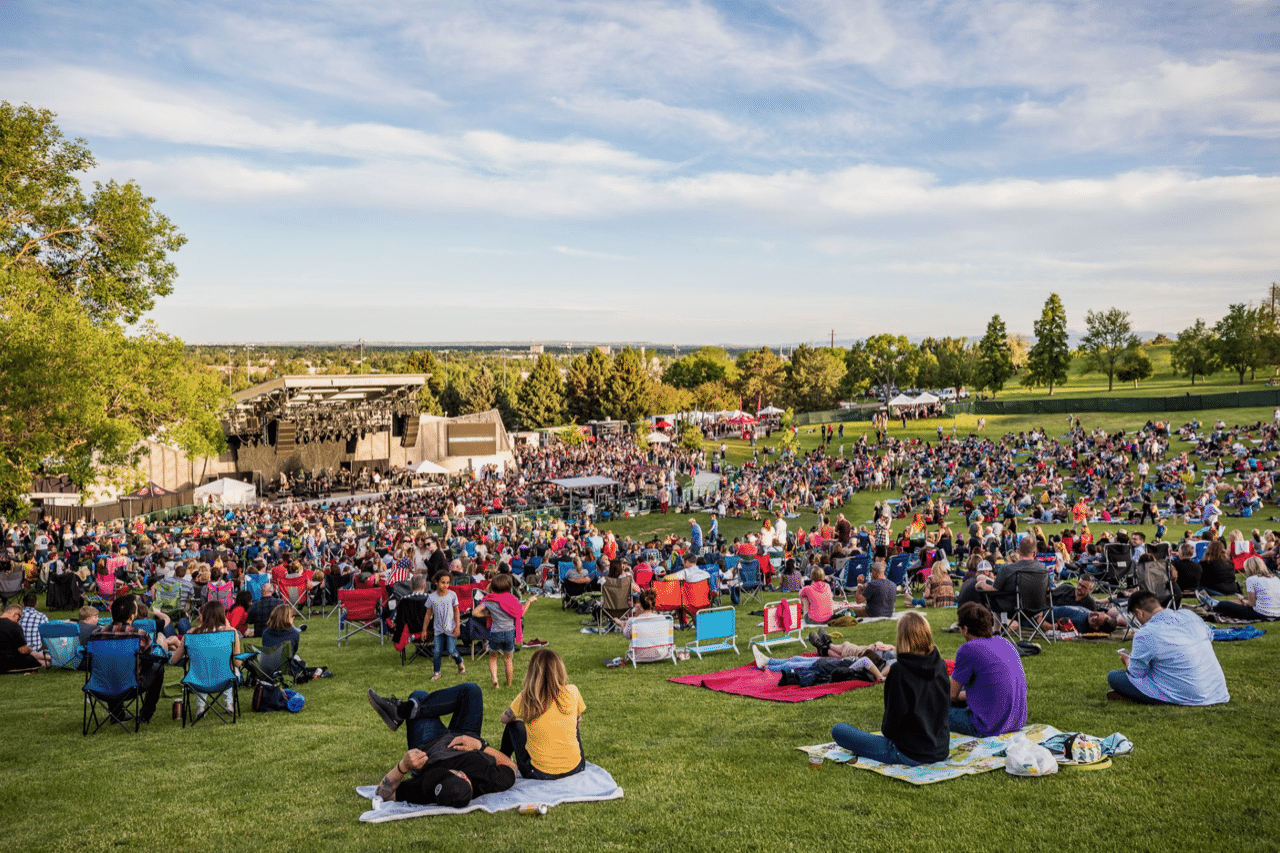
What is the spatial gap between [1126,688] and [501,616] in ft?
19.6

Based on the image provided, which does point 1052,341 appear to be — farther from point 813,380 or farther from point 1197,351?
point 813,380

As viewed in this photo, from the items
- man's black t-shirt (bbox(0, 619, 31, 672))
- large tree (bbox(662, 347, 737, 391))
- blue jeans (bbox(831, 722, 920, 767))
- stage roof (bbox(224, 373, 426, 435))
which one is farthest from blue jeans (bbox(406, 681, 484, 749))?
large tree (bbox(662, 347, 737, 391))

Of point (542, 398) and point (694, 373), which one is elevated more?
point (694, 373)

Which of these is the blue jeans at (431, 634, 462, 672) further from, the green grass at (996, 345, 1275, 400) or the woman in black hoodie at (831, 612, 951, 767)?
the green grass at (996, 345, 1275, 400)

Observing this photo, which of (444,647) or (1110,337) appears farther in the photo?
(1110,337)

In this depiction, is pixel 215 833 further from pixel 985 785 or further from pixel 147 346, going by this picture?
pixel 147 346

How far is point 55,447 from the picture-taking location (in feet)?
61.5

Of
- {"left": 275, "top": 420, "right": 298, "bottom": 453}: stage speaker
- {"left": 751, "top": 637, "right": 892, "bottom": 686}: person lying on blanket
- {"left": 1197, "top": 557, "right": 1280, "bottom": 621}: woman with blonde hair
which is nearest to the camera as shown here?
{"left": 751, "top": 637, "right": 892, "bottom": 686}: person lying on blanket

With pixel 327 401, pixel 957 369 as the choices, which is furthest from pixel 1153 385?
pixel 327 401

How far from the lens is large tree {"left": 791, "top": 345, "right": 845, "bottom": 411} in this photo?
3258 inches

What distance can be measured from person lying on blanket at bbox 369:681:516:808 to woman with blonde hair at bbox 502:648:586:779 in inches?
7.6

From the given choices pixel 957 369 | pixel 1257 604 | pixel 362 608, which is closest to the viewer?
pixel 1257 604

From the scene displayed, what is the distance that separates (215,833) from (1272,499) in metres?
31.2

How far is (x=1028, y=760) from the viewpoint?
5.30 m
